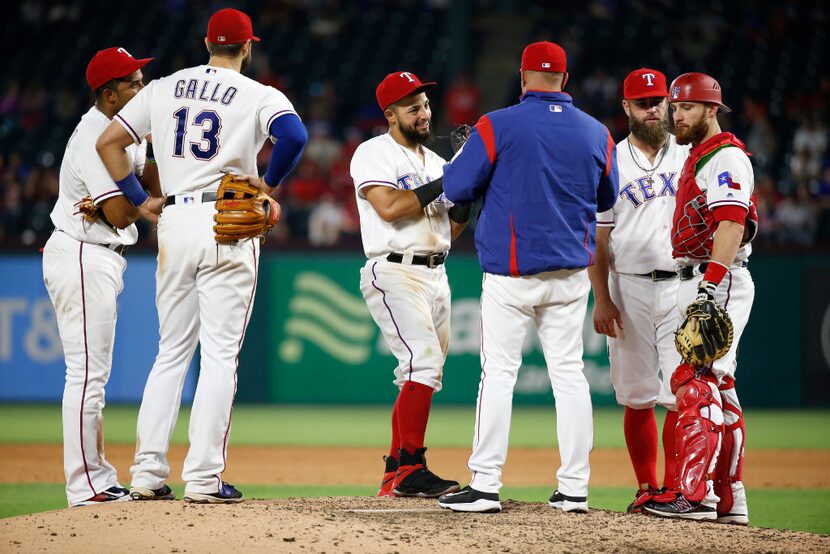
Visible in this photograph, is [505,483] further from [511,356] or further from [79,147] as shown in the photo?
[79,147]

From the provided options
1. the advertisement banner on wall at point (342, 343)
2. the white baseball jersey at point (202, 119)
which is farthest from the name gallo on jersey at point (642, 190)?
the advertisement banner on wall at point (342, 343)

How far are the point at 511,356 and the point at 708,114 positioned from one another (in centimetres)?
162

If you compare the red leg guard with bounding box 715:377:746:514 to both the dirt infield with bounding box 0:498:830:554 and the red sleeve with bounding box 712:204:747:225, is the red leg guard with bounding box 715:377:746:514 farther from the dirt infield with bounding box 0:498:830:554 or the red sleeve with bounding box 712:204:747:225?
the red sleeve with bounding box 712:204:747:225

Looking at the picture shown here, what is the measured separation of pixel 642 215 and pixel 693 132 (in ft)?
2.18

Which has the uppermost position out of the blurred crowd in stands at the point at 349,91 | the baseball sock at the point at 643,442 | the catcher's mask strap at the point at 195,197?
the blurred crowd in stands at the point at 349,91

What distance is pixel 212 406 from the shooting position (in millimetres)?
5059

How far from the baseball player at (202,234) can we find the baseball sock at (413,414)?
3.47 feet

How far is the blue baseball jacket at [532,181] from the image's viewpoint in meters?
5.13

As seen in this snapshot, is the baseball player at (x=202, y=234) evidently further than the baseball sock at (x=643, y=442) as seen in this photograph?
No

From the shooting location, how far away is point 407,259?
19.6 ft

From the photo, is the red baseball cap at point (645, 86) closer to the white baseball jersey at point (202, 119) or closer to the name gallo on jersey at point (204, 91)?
the white baseball jersey at point (202, 119)

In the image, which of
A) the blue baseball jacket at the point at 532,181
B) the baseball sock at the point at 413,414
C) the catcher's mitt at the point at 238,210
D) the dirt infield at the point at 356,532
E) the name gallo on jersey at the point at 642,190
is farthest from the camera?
the name gallo on jersey at the point at 642,190

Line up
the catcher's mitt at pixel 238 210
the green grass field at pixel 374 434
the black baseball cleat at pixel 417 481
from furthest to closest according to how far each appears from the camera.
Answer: the green grass field at pixel 374 434 < the black baseball cleat at pixel 417 481 < the catcher's mitt at pixel 238 210

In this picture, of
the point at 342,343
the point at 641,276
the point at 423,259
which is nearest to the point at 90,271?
the point at 423,259
